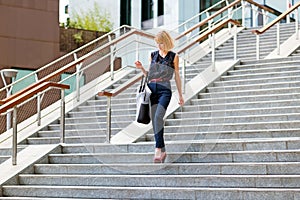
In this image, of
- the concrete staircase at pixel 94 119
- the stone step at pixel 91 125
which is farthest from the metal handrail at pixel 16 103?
the stone step at pixel 91 125

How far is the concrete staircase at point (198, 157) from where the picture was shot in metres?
6.52

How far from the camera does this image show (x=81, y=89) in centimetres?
1209

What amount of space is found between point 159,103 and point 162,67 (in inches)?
15.9

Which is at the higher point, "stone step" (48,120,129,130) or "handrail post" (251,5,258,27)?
"handrail post" (251,5,258,27)

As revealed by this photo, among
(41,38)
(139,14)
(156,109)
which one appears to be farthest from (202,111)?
(139,14)

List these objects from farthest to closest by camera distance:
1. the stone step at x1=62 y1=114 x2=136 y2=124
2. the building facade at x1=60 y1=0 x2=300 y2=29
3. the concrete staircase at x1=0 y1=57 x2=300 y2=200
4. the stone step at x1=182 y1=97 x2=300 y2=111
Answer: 1. the building facade at x1=60 y1=0 x2=300 y2=29
2. the stone step at x1=62 y1=114 x2=136 y2=124
3. the stone step at x1=182 y1=97 x2=300 y2=111
4. the concrete staircase at x1=0 y1=57 x2=300 y2=200

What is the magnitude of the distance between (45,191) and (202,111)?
309 centimetres

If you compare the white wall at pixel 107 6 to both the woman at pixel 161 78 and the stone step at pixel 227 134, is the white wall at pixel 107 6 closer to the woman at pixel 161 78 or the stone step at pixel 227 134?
the stone step at pixel 227 134

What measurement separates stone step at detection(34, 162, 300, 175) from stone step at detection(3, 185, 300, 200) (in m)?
0.42

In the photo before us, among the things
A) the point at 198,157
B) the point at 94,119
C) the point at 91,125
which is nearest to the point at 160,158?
the point at 198,157

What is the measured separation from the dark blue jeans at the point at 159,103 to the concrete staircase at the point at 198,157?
35 centimetres

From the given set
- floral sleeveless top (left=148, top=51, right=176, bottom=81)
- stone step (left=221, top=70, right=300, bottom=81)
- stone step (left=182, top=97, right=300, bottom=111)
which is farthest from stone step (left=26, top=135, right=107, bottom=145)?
stone step (left=221, top=70, right=300, bottom=81)

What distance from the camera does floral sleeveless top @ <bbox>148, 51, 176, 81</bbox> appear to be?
711cm

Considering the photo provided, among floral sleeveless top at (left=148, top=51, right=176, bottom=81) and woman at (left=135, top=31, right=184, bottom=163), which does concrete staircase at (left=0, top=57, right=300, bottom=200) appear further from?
floral sleeveless top at (left=148, top=51, right=176, bottom=81)
